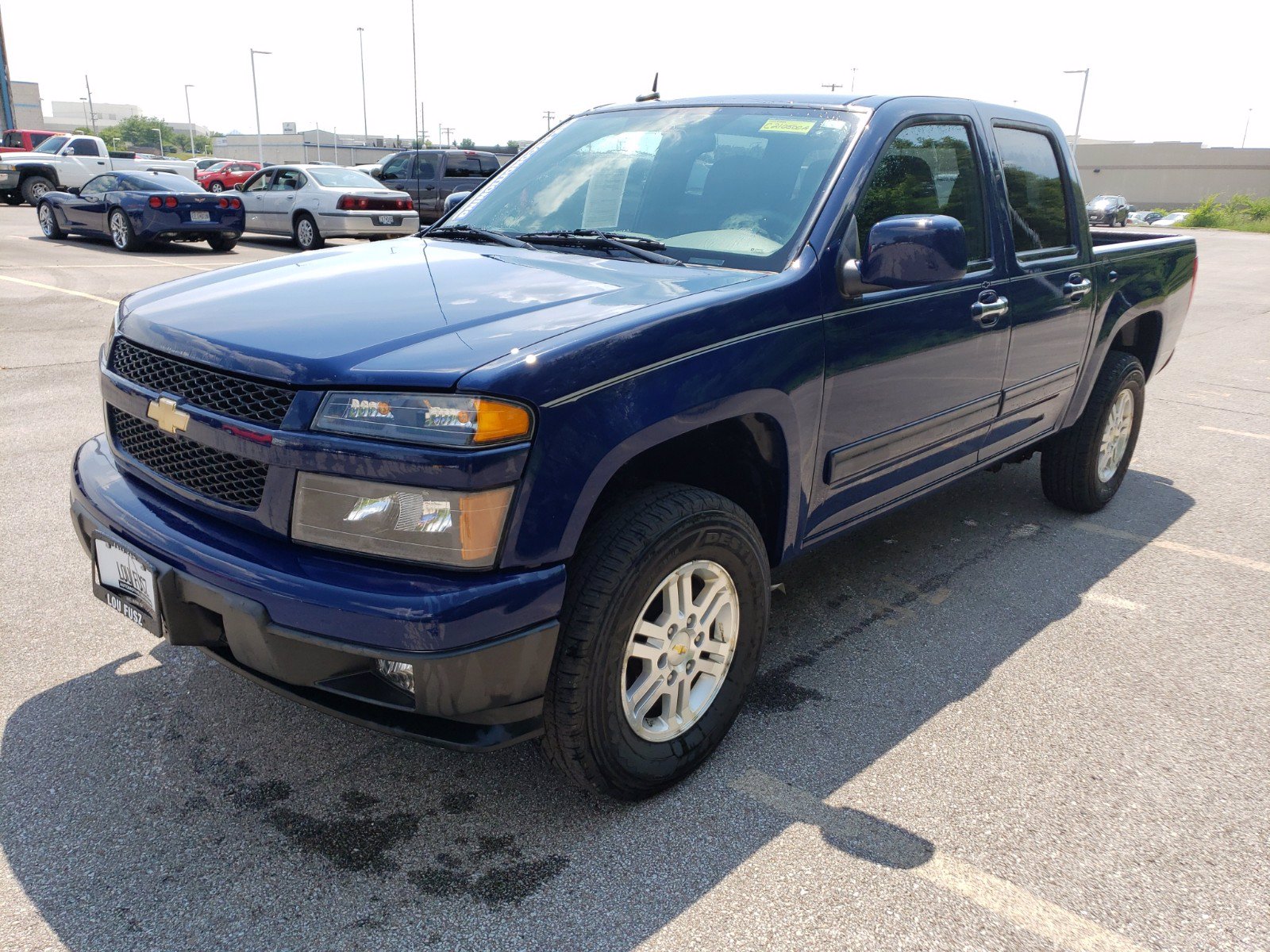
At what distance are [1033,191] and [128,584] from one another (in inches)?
144

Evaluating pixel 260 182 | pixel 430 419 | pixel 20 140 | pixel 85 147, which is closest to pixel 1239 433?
pixel 430 419

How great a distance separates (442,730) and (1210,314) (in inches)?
582

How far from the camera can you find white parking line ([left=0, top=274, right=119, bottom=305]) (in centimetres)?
1093

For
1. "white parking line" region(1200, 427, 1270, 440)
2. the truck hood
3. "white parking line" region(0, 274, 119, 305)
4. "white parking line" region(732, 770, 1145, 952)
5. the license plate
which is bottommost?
"white parking line" region(1200, 427, 1270, 440)

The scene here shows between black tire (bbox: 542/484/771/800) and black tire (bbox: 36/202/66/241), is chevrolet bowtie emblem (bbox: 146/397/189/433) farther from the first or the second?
black tire (bbox: 36/202/66/241)

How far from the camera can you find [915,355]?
3340mm

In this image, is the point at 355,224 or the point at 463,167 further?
the point at 463,167

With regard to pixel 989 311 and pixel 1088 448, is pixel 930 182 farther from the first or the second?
pixel 1088 448

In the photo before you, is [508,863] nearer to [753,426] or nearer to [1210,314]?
[753,426]

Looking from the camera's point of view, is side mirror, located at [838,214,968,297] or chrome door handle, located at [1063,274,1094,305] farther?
chrome door handle, located at [1063,274,1094,305]

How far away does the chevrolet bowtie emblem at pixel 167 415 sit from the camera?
8.14 ft

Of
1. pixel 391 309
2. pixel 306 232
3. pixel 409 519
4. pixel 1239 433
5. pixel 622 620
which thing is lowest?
pixel 1239 433

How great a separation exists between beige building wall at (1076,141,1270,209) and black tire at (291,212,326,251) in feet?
239

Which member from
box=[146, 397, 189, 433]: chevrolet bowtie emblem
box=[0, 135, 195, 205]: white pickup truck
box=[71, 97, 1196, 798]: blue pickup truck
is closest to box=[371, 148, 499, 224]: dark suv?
box=[0, 135, 195, 205]: white pickup truck
